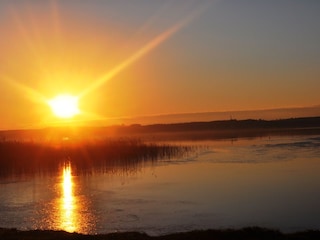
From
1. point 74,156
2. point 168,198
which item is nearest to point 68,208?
point 168,198

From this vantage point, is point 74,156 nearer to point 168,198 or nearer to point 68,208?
point 168,198

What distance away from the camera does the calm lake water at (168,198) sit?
38.0 ft

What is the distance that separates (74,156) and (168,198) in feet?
46.8

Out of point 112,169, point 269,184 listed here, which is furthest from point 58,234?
point 112,169

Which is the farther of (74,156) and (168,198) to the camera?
(74,156)

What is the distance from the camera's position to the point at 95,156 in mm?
28828

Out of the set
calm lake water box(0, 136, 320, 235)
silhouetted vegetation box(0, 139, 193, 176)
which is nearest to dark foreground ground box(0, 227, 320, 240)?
calm lake water box(0, 136, 320, 235)

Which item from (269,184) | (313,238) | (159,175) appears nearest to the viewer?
(313,238)

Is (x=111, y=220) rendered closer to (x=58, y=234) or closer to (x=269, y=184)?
(x=58, y=234)

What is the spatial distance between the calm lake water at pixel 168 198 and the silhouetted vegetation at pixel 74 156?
6.30ft

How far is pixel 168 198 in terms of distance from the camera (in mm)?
15031

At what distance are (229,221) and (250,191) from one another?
427cm

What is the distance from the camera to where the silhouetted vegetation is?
987 inches

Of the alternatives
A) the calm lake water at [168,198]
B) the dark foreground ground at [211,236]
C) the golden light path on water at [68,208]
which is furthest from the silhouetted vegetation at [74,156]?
the dark foreground ground at [211,236]
